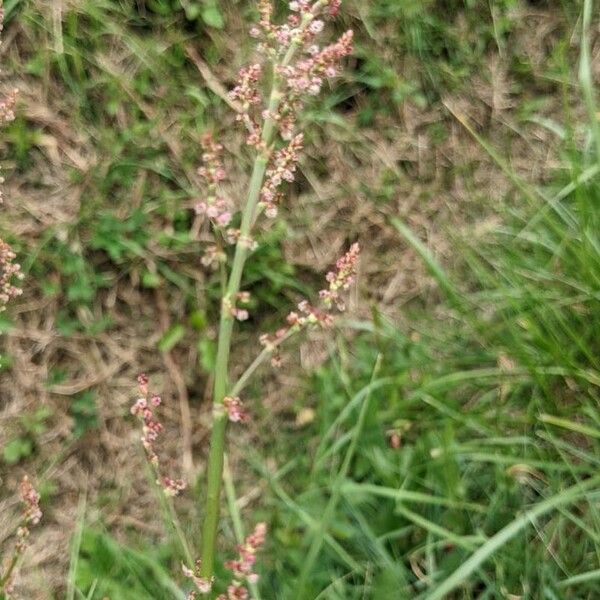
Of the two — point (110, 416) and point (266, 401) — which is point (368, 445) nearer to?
point (266, 401)

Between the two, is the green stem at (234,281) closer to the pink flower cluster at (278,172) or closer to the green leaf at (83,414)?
the pink flower cluster at (278,172)

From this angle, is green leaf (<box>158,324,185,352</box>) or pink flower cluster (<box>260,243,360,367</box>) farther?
green leaf (<box>158,324,185,352</box>)

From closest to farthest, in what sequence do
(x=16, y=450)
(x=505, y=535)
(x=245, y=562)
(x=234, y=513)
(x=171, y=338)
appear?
(x=245, y=562) < (x=505, y=535) < (x=234, y=513) < (x=16, y=450) < (x=171, y=338)

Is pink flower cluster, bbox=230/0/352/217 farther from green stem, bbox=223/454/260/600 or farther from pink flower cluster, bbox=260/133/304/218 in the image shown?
green stem, bbox=223/454/260/600

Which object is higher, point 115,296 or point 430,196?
point 115,296

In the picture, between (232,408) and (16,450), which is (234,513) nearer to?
(16,450)

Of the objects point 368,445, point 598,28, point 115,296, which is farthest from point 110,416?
point 598,28

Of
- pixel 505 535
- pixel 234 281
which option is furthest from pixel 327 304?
pixel 505 535

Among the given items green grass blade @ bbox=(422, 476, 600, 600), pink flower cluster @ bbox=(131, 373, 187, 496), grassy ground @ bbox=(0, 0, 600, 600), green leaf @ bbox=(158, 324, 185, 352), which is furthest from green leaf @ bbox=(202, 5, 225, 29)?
green grass blade @ bbox=(422, 476, 600, 600)
